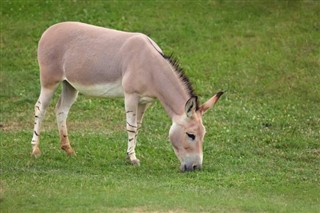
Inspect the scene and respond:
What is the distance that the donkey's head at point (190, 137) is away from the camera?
14.4m

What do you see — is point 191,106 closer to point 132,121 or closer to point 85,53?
point 132,121

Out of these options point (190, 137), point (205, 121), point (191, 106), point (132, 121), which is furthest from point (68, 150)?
point (205, 121)

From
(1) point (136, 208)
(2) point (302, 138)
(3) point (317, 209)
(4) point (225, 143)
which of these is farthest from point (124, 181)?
(2) point (302, 138)

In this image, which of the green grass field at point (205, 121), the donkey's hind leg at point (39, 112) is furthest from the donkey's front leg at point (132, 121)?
the donkey's hind leg at point (39, 112)

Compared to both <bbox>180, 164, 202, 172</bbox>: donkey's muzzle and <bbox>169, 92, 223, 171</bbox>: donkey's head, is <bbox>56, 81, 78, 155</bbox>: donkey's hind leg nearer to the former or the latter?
<bbox>169, 92, 223, 171</bbox>: donkey's head

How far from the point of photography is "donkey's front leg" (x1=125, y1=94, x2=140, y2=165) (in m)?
14.9

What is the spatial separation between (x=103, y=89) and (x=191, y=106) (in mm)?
1690

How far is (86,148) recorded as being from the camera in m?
16.1

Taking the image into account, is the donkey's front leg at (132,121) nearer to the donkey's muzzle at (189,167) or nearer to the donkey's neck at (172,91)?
the donkey's neck at (172,91)

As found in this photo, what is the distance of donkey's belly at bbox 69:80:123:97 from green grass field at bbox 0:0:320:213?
100cm

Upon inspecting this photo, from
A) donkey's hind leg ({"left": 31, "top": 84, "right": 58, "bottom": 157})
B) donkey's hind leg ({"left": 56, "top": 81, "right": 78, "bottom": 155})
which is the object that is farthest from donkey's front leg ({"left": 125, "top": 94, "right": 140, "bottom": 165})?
donkey's hind leg ({"left": 31, "top": 84, "right": 58, "bottom": 157})

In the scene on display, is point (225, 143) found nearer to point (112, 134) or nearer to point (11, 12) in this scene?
point (112, 134)

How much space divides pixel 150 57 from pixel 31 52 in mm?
8972

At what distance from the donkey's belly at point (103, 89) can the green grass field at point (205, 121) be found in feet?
3.29
